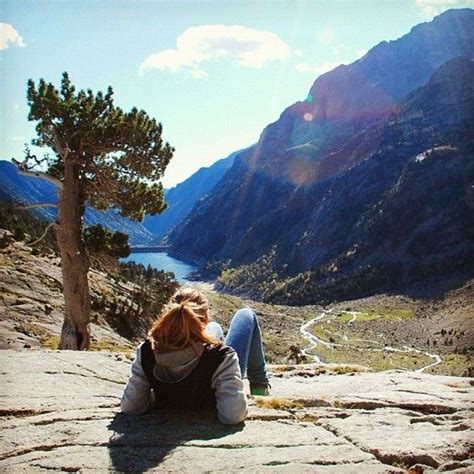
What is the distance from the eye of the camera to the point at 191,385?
6.41 m

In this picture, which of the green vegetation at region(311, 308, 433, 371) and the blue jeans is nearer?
the blue jeans

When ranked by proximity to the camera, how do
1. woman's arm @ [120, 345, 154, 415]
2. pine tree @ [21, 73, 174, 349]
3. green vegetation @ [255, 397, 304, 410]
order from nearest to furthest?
woman's arm @ [120, 345, 154, 415], green vegetation @ [255, 397, 304, 410], pine tree @ [21, 73, 174, 349]

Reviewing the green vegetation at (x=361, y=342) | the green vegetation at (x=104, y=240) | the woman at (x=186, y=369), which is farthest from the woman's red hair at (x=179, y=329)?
the green vegetation at (x=361, y=342)

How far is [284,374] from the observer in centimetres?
1209

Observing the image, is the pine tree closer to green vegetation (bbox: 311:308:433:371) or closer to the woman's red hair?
the woman's red hair

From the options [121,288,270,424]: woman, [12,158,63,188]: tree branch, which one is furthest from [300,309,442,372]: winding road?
[121,288,270,424]: woman

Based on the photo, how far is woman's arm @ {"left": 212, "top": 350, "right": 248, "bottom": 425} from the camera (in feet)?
20.2

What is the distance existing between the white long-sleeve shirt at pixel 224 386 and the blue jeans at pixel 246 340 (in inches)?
40.6

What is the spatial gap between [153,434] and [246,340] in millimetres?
2297


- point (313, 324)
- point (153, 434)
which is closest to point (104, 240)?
point (153, 434)

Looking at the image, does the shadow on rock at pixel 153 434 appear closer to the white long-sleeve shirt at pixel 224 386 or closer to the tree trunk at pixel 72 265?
the white long-sleeve shirt at pixel 224 386

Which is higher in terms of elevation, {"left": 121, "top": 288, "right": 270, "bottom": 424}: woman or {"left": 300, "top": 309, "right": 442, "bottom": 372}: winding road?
{"left": 121, "top": 288, "right": 270, "bottom": 424}: woman

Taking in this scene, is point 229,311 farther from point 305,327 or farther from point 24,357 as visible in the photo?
point 24,357

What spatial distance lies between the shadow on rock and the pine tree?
1328cm
